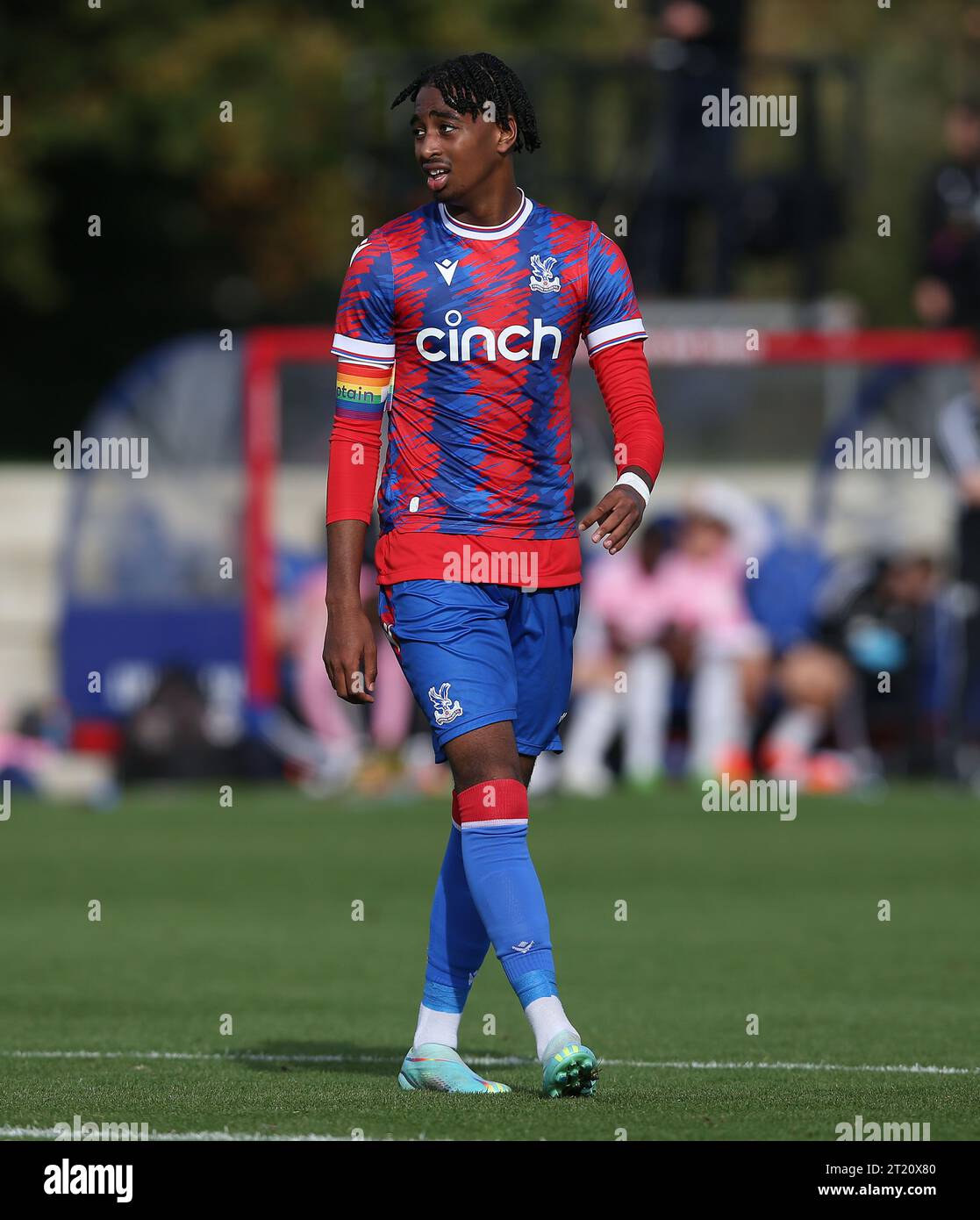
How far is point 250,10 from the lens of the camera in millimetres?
31094

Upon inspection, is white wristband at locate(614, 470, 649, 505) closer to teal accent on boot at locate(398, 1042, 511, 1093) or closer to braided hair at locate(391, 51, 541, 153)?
braided hair at locate(391, 51, 541, 153)

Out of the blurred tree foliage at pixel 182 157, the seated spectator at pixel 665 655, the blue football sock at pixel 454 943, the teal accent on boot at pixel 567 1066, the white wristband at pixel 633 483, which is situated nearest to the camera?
the teal accent on boot at pixel 567 1066

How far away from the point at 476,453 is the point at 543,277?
456 millimetres

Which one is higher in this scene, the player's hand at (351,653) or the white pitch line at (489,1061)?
the player's hand at (351,653)

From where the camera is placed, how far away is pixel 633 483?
21.6ft

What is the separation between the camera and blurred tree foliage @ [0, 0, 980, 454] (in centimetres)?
2936

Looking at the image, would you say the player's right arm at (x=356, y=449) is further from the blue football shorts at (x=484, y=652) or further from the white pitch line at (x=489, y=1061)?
the white pitch line at (x=489, y=1061)

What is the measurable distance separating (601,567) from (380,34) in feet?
46.2

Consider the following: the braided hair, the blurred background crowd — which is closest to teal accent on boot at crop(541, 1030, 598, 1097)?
the braided hair

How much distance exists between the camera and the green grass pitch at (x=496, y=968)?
21.1 feet

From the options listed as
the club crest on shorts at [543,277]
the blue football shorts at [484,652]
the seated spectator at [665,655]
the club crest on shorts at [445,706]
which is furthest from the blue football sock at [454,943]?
the seated spectator at [665,655]

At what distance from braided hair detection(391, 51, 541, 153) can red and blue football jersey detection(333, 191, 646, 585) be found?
0.23m

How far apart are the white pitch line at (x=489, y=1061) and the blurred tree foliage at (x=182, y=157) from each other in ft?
66.3

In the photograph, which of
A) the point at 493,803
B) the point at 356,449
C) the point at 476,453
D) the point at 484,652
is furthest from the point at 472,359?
the point at 493,803
